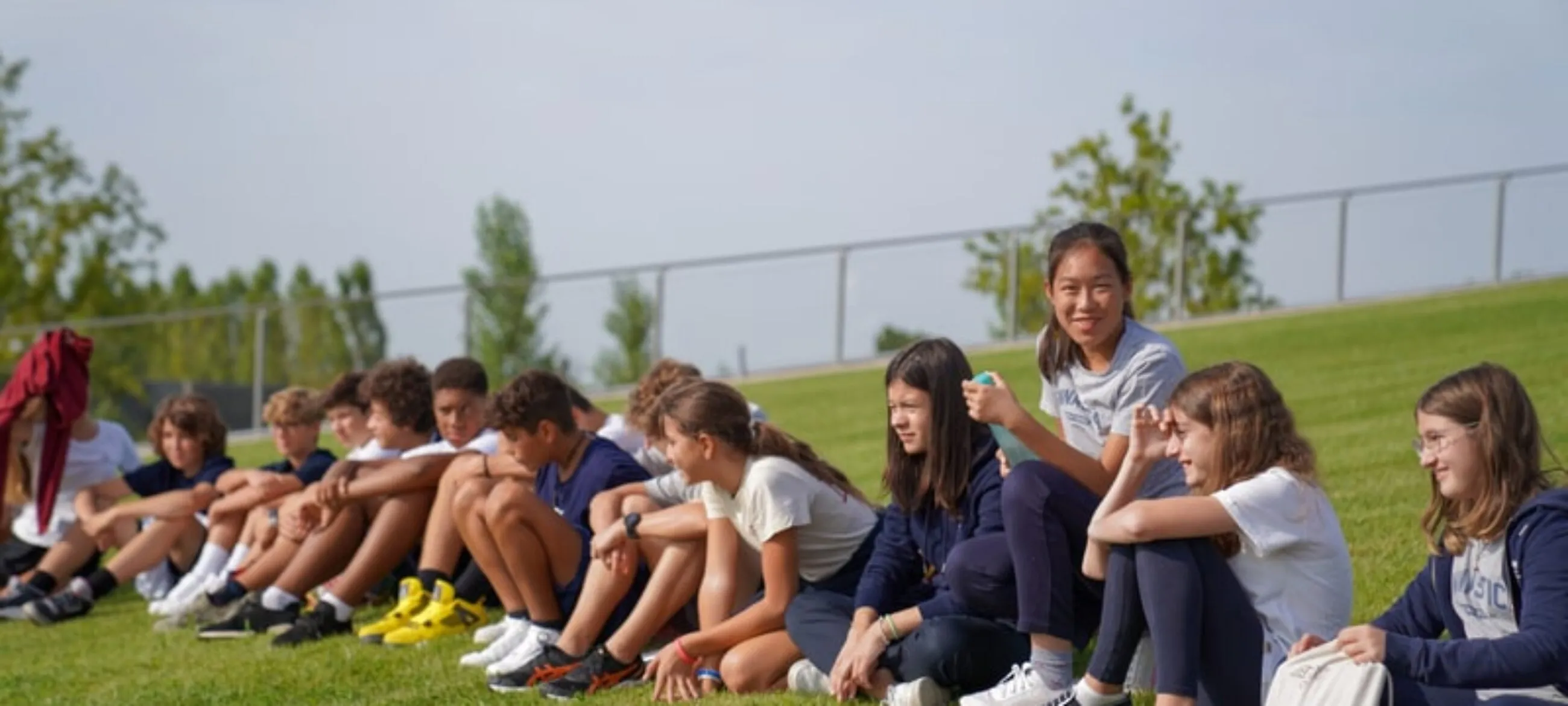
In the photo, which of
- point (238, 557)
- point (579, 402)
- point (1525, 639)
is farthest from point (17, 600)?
point (1525, 639)

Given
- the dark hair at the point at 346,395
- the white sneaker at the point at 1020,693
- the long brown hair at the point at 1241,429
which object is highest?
the long brown hair at the point at 1241,429

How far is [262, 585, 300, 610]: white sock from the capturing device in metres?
8.82

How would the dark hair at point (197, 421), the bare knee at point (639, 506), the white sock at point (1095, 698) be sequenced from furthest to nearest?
the dark hair at point (197, 421) < the bare knee at point (639, 506) < the white sock at point (1095, 698)

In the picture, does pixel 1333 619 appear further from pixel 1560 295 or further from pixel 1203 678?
pixel 1560 295

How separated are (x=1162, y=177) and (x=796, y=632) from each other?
34.0m

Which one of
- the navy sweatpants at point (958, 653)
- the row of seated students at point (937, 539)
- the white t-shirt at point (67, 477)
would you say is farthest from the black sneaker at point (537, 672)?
the white t-shirt at point (67, 477)

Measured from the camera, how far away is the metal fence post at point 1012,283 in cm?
2281

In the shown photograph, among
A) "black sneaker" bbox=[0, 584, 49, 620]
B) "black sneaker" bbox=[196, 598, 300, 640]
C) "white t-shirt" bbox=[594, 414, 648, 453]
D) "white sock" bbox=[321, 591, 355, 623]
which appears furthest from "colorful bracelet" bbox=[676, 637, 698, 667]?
"black sneaker" bbox=[0, 584, 49, 620]

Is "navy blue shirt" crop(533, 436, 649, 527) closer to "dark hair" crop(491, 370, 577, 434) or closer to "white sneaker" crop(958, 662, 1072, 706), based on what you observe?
"dark hair" crop(491, 370, 577, 434)

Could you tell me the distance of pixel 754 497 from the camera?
6297 millimetres

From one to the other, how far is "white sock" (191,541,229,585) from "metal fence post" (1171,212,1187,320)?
15.7 meters

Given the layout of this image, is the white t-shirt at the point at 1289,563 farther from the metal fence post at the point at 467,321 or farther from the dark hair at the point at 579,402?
the metal fence post at the point at 467,321

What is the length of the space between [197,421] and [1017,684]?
653 cm

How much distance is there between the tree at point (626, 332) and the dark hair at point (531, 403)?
50.0ft
